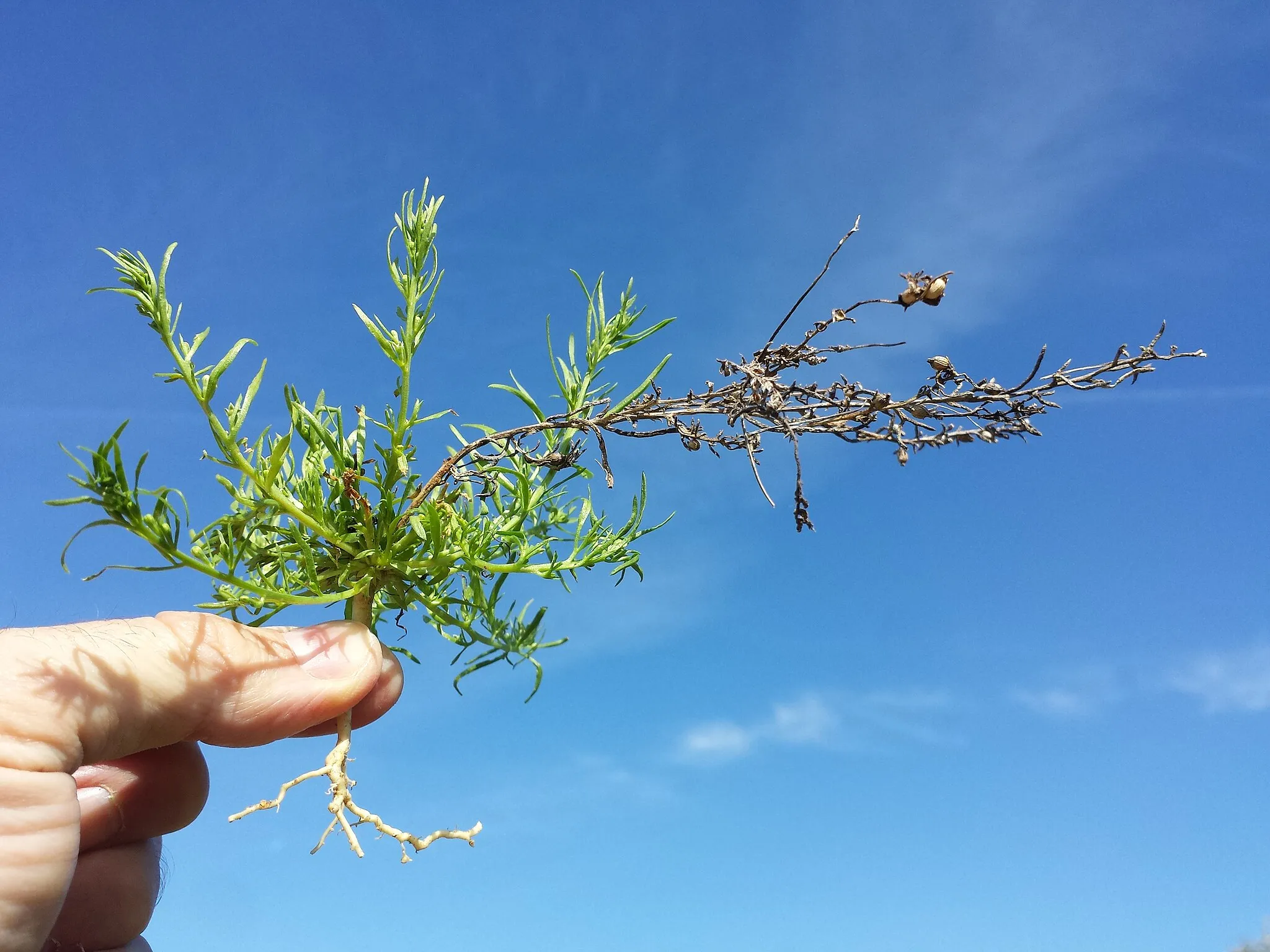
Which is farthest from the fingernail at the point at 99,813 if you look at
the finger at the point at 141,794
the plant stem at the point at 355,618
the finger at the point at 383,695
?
the plant stem at the point at 355,618

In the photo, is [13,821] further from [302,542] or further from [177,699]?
[302,542]

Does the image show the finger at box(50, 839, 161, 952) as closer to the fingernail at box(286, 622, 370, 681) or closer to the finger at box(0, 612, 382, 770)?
the finger at box(0, 612, 382, 770)

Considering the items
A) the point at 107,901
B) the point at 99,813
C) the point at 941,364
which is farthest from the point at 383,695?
the point at 941,364

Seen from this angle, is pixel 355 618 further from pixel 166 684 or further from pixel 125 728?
pixel 125 728

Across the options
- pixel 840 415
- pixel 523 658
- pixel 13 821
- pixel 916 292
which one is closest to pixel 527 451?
pixel 523 658

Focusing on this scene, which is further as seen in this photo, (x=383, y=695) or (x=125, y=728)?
(x=383, y=695)

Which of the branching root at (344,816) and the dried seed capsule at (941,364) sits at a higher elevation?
the dried seed capsule at (941,364)

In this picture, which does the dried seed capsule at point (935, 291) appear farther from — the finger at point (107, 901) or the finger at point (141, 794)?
the finger at point (107, 901)

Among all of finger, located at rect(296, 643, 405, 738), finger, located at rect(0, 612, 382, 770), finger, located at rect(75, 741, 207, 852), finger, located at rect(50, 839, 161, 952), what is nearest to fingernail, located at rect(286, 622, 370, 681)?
finger, located at rect(0, 612, 382, 770)
